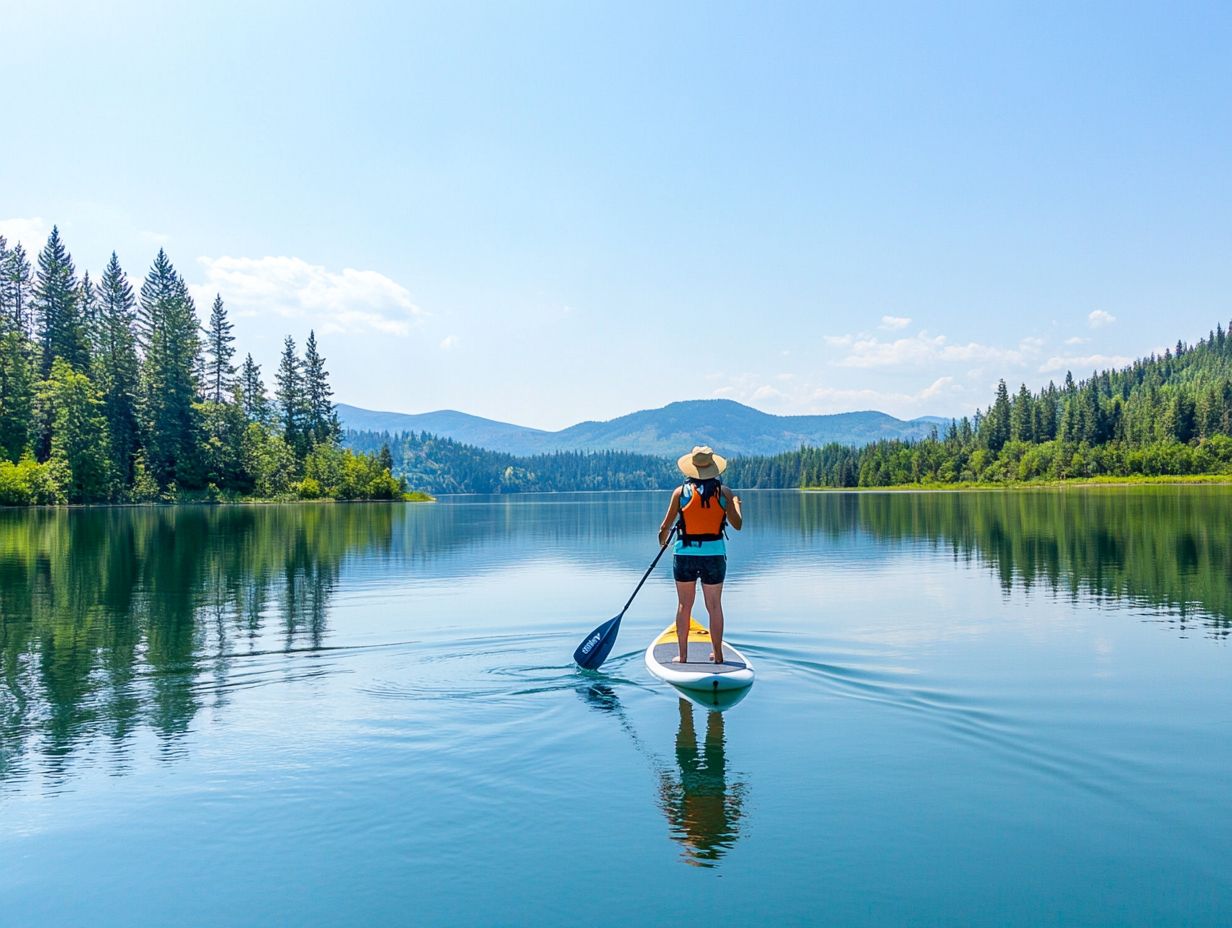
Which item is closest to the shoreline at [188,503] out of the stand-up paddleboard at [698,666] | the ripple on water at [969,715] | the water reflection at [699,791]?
the stand-up paddleboard at [698,666]

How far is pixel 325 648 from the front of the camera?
1761cm

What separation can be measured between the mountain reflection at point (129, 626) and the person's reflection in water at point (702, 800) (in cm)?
664

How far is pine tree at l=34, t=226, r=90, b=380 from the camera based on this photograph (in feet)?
354

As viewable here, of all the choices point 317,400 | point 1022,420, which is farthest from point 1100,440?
point 317,400

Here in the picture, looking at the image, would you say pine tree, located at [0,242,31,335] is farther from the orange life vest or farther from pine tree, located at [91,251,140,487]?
the orange life vest

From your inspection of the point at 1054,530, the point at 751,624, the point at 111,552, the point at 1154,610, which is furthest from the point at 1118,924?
the point at 1054,530

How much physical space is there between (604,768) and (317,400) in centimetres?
13983

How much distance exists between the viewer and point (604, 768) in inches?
394

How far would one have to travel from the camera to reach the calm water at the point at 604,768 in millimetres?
6961

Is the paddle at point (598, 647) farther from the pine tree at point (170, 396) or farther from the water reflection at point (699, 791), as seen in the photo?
the pine tree at point (170, 396)

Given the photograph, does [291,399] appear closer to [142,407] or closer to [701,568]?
[142,407]

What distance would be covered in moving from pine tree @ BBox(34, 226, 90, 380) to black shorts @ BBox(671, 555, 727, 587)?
11892 centimetres

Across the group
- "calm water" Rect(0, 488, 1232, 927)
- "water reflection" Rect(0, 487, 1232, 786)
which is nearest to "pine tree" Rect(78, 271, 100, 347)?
"water reflection" Rect(0, 487, 1232, 786)

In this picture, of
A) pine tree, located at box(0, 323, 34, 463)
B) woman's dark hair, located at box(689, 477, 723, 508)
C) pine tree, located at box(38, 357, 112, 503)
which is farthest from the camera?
pine tree, located at box(0, 323, 34, 463)
